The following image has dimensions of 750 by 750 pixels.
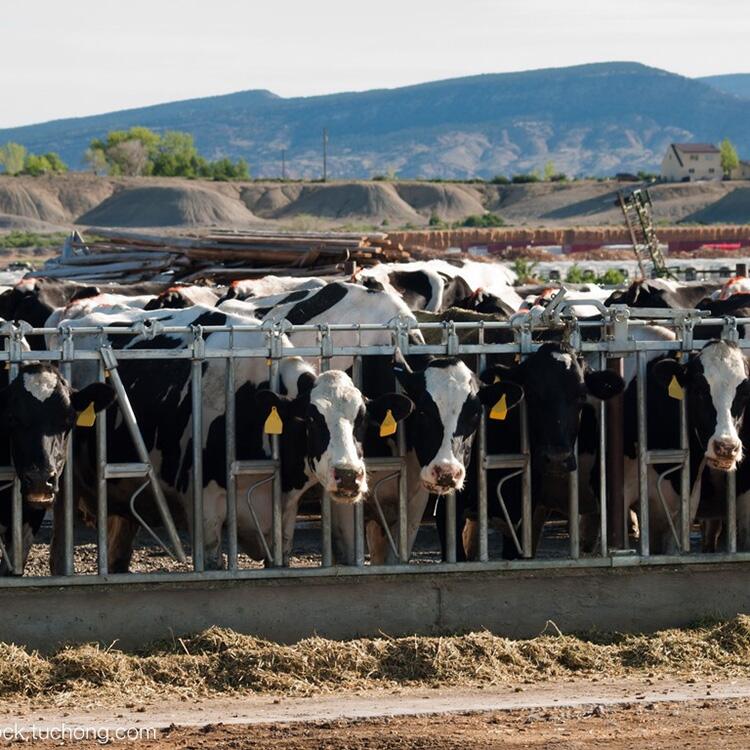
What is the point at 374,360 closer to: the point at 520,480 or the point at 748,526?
the point at 520,480

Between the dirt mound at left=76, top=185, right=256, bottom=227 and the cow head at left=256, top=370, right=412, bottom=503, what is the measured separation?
12427 cm

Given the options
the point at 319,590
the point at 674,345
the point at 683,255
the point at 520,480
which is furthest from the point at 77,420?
the point at 683,255

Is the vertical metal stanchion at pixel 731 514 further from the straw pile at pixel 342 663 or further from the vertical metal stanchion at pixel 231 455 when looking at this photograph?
the vertical metal stanchion at pixel 231 455

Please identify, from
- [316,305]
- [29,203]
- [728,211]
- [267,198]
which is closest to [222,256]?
[316,305]

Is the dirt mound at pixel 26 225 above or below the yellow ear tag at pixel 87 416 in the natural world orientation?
above

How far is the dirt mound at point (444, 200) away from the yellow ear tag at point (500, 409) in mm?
146422

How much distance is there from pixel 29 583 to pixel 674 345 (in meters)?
4.40

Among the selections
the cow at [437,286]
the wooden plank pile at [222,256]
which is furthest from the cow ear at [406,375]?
the wooden plank pile at [222,256]

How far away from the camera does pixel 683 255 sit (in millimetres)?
64438

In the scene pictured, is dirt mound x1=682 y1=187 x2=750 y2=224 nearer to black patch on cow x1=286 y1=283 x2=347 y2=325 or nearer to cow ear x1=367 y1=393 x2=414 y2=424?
black patch on cow x1=286 y1=283 x2=347 y2=325

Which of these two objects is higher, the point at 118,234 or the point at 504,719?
the point at 118,234

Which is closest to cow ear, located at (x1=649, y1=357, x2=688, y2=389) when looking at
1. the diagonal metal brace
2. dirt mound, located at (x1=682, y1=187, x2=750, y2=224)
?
the diagonal metal brace

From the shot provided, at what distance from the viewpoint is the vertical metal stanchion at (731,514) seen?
975 centimetres

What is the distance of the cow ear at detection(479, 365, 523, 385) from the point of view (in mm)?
9711
